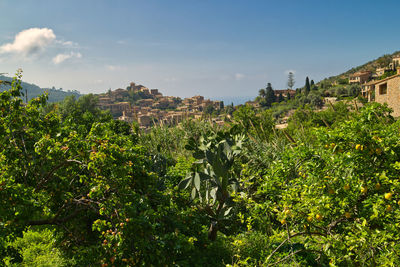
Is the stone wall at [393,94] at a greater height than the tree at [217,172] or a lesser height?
greater

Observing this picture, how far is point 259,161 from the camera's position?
6160 millimetres

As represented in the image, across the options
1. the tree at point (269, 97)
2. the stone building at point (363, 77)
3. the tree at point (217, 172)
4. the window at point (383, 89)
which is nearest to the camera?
the tree at point (217, 172)

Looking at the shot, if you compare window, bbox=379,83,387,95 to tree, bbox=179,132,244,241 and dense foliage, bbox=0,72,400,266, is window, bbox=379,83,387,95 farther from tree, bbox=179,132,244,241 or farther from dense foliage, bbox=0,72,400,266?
dense foliage, bbox=0,72,400,266

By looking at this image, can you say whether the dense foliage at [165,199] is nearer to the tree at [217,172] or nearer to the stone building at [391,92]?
the tree at [217,172]

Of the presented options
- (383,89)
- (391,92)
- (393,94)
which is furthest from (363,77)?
(393,94)

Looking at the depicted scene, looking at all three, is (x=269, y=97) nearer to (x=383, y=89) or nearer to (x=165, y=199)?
(x=383, y=89)

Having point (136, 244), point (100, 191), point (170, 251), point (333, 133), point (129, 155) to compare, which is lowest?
point (170, 251)

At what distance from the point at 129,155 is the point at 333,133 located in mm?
2276

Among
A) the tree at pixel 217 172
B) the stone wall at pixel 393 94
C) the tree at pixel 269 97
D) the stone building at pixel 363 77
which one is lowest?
the tree at pixel 217 172

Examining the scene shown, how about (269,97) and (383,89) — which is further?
(269,97)

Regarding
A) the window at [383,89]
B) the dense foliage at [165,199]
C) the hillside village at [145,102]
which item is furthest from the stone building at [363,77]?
the dense foliage at [165,199]

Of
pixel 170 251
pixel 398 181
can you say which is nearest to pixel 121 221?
pixel 170 251

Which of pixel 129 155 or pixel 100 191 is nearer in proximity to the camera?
pixel 100 191

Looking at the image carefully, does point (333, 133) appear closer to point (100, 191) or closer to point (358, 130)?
point (358, 130)
